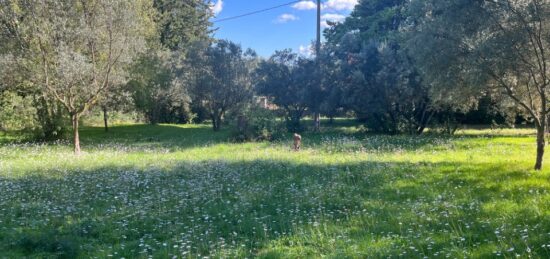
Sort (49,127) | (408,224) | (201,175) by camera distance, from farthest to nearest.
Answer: (49,127), (201,175), (408,224)

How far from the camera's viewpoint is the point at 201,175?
42.3 ft

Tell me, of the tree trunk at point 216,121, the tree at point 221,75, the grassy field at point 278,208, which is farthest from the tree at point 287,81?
the grassy field at point 278,208

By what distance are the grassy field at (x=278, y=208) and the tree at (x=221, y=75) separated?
19869mm

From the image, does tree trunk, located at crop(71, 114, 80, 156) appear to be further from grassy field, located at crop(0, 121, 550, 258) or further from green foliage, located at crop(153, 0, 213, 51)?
green foliage, located at crop(153, 0, 213, 51)

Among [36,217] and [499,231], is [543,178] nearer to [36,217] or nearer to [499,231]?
[499,231]

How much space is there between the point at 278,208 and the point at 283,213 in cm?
49

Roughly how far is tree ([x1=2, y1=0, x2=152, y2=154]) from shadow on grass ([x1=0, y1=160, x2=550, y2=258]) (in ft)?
29.4

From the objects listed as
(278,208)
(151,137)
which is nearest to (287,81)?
(151,137)

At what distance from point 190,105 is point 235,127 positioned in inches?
780

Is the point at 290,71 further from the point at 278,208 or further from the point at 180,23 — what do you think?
the point at 278,208

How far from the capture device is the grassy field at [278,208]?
21.2ft

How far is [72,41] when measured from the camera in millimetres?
20781

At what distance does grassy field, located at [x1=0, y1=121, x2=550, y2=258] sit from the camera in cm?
648

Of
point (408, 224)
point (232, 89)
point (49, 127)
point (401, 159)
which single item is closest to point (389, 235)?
point (408, 224)
